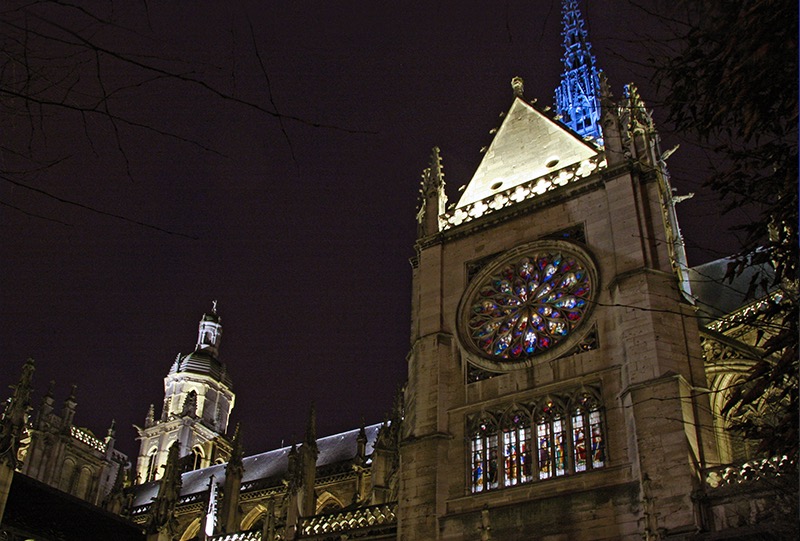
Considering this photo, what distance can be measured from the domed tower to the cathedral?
95.5 ft

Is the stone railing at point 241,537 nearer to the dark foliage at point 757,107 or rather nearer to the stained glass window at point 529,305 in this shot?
the stained glass window at point 529,305

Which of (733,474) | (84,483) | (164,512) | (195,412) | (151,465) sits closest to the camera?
(733,474)

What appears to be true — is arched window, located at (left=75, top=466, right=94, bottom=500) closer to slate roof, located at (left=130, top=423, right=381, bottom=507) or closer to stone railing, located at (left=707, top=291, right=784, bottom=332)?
slate roof, located at (left=130, top=423, right=381, bottom=507)

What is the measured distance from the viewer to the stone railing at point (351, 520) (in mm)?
22562

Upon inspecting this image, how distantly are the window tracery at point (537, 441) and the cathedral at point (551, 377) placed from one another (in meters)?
0.04

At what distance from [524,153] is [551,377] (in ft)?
31.7

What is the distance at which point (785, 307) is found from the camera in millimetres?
7539

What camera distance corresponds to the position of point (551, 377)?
820 inches

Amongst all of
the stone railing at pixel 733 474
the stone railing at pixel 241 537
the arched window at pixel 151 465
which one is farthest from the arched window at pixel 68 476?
the stone railing at pixel 733 474

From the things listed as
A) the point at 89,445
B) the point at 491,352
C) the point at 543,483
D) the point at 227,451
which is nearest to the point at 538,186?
the point at 491,352

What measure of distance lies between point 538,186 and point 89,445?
37.0m

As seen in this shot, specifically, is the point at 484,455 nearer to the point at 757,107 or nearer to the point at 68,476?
the point at 757,107

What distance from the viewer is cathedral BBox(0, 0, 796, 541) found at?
57.8ft

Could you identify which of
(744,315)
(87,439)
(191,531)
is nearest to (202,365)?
(87,439)
